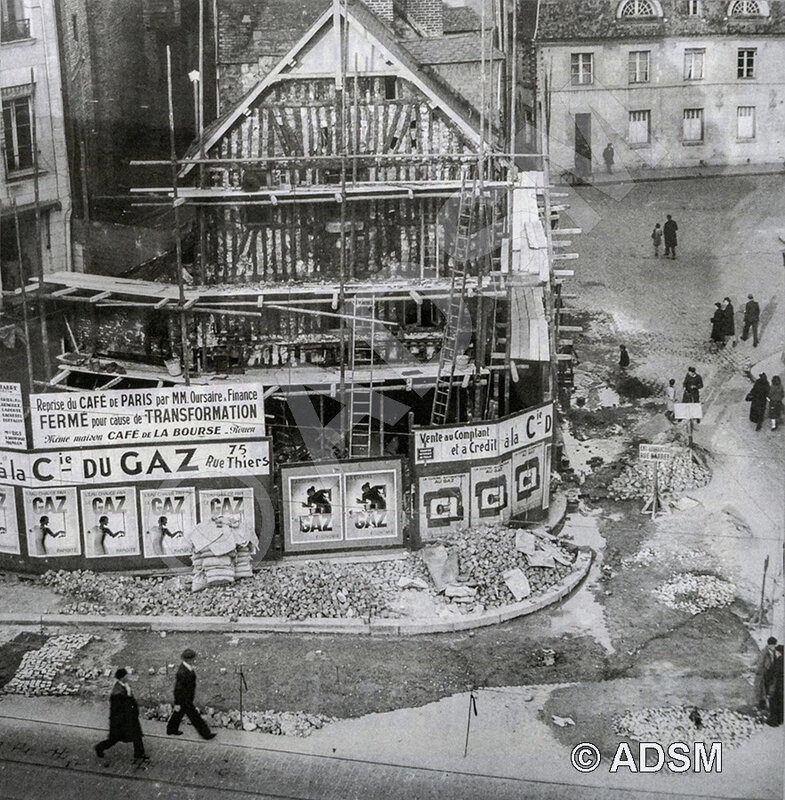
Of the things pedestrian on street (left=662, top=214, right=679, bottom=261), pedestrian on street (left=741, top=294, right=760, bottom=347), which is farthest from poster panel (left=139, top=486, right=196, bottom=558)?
pedestrian on street (left=662, top=214, right=679, bottom=261)

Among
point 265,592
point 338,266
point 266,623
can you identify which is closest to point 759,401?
point 338,266

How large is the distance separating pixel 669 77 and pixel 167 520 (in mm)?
11856

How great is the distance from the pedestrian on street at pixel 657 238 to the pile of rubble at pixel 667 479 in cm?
807

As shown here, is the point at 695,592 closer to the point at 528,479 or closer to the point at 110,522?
the point at 528,479

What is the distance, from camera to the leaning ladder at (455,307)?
1980cm

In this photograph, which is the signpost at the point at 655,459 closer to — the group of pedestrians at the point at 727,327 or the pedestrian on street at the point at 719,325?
the group of pedestrians at the point at 727,327

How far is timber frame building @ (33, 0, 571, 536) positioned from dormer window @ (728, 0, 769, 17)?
175 inches

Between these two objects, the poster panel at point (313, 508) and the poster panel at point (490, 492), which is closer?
the poster panel at point (313, 508)

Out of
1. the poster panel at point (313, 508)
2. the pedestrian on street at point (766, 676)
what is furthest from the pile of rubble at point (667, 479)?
the poster panel at point (313, 508)

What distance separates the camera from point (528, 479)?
62.8 ft

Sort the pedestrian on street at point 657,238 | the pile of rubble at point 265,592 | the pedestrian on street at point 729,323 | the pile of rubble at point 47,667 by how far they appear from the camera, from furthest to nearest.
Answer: the pedestrian on street at point 657,238, the pedestrian on street at point 729,323, the pile of rubble at point 265,592, the pile of rubble at point 47,667

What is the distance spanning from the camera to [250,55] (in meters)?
21.2

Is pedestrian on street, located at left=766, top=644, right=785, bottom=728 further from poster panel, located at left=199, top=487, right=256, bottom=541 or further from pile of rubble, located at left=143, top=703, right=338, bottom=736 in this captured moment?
poster panel, located at left=199, top=487, right=256, bottom=541

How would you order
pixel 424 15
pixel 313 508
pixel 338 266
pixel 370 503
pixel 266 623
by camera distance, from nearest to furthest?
pixel 266 623, pixel 313 508, pixel 370 503, pixel 338 266, pixel 424 15
